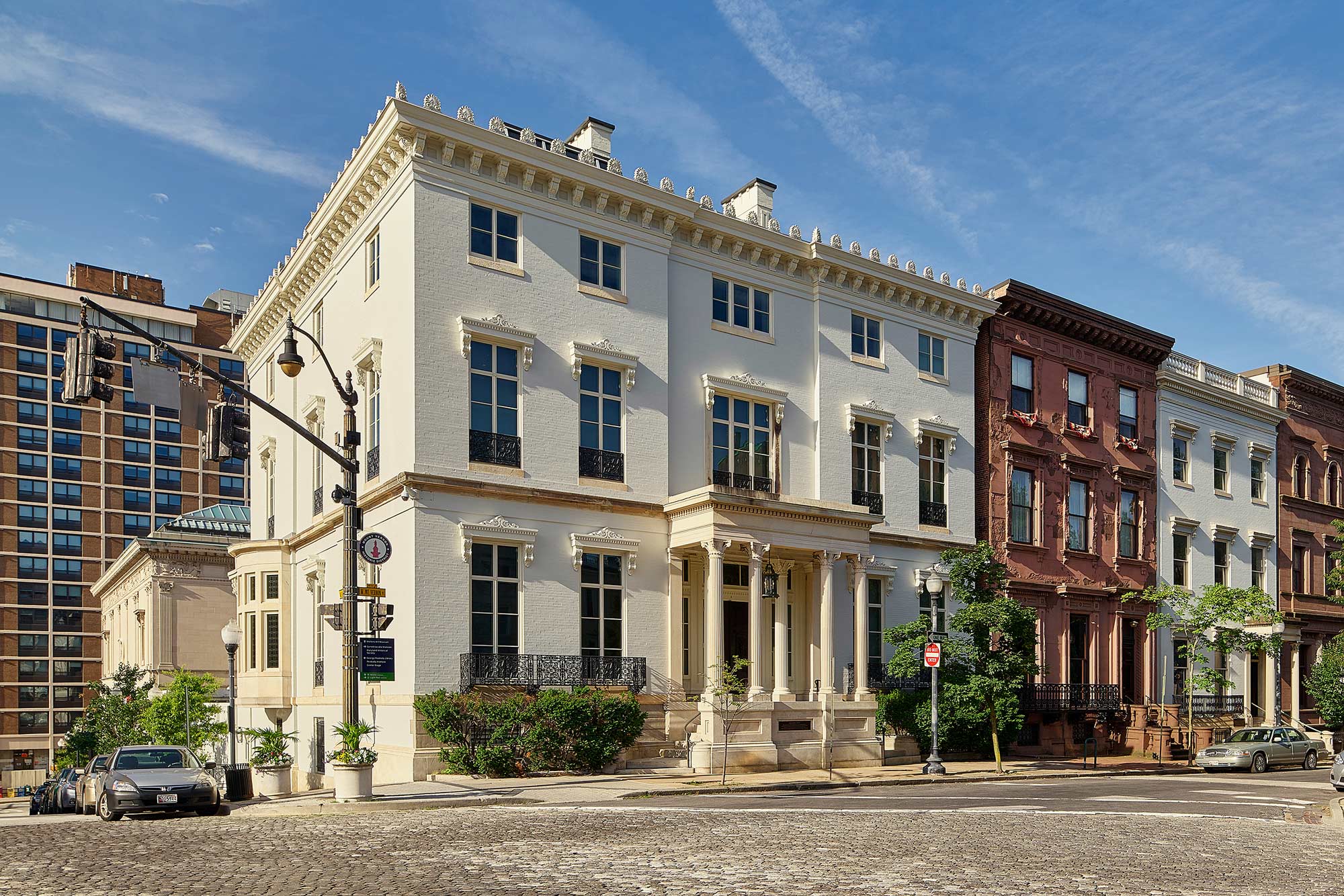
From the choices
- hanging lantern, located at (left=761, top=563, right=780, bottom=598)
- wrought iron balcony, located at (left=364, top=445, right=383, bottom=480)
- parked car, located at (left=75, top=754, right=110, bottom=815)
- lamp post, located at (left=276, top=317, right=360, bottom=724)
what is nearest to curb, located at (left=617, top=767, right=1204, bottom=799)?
lamp post, located at (left=276, top=317, right=360, bottom=724)

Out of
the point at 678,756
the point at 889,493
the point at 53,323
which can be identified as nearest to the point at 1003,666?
the point at 889,493

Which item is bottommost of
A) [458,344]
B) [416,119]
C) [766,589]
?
[766,589]

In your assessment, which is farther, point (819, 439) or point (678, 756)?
point (819, 439)

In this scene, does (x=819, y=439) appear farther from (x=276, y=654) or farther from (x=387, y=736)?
(x=276, y=654)

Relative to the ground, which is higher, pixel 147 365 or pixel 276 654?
pixel 147 365

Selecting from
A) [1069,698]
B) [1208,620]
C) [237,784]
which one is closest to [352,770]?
[237,784]

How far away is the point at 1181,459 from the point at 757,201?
22632 millimetres

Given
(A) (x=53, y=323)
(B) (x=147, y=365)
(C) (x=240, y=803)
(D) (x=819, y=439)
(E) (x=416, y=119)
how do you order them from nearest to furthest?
(B) (x=147, y=365)
(C) (x=240, y=803)
(E) (x=416, y=119)
(D) (x=819, y=439)
(A) (x=53, y=323)

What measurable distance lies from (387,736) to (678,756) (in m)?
7.03

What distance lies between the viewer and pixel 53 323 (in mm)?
108500

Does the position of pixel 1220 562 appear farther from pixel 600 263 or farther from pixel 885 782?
pixel 600 263

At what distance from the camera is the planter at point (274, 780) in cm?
2339

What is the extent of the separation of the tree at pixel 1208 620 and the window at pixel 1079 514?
2546 mm

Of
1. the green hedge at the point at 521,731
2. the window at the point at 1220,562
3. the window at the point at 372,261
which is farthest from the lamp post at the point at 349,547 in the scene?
the window at the point at 1220,562
